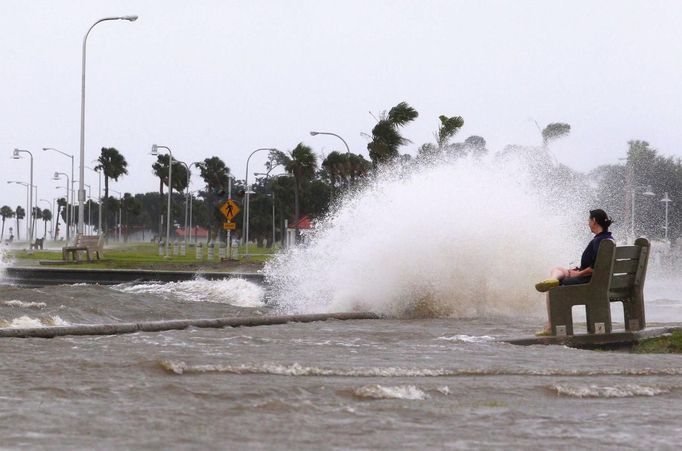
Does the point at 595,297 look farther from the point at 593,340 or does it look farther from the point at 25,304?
the point at 25,304

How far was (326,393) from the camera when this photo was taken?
654cm

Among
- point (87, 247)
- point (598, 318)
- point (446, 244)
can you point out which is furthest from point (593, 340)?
point (87, 247)

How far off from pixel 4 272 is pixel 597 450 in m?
26.8

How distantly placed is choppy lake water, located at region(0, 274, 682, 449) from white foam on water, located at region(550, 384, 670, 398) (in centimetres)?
1

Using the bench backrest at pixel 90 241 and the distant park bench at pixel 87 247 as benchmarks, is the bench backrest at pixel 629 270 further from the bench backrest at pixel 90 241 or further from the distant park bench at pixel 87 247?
the bench backrest at pixel 90 241

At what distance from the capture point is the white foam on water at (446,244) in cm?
1548

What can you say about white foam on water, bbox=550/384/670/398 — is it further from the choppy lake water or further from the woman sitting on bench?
the woman sitting on bench

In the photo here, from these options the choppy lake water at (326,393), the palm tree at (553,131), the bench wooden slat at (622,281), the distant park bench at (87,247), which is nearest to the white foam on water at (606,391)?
the choppy lake water at (326,393)

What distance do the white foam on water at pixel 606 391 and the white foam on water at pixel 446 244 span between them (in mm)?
7995

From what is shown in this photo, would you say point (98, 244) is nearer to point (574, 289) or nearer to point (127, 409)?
point (574, 289)

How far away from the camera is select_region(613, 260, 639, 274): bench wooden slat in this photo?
425 inches

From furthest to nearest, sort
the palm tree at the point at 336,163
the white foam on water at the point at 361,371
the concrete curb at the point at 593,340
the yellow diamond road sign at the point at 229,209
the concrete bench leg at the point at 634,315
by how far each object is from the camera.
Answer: the palm tree at the point at 336,163 → the yellow diamond road sign at the point at 229,209 → the concrete bench leg at the point at 634,315 → the concrete curb at the point at 593,340 → the white foam on water at the point at 361,371

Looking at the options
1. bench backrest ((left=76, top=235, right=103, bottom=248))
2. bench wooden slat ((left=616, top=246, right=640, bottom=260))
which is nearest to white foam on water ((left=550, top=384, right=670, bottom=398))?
bench wooden slat ((left=616, top=246, right=640, bottom=260))

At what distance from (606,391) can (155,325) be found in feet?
17.2
